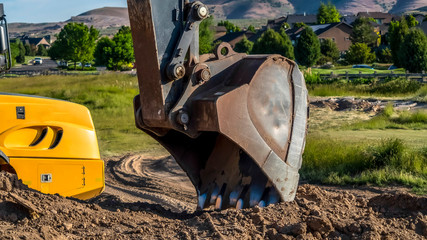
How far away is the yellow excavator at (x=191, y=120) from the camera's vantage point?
605cm

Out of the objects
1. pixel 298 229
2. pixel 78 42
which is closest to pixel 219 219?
pixel 298 229

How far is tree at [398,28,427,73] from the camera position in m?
48.5

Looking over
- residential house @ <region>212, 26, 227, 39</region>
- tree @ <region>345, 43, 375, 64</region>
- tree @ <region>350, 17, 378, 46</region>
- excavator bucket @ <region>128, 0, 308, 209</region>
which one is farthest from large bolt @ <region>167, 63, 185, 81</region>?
residential house @ <region>212, 26, 227, 39</region>

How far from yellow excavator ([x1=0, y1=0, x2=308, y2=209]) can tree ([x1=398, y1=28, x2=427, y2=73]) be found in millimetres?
44713

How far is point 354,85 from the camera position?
1364 inches

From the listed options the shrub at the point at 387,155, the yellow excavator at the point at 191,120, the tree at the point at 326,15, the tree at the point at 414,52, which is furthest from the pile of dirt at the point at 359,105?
the tree at the point at 326,15

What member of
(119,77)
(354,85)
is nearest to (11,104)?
(119,77)

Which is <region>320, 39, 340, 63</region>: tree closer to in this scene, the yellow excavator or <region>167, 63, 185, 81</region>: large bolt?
the yellow excavator

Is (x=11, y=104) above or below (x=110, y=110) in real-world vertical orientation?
above

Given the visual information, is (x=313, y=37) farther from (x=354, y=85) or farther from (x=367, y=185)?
(x=367, y=185)

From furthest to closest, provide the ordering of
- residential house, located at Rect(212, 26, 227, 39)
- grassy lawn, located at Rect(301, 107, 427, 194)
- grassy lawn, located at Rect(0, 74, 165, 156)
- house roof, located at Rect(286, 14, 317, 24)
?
house roof, located at Rect(286, 14, 317, 24)
residential house, located at Rect(212, 26, 227, 39)
grassy lawn, located at Rect(0, 74, 165, 156)
grassy lawn, located at Rect(301, 107, 427, 194)

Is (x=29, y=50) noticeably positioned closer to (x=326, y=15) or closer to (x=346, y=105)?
(x=326, y=15)

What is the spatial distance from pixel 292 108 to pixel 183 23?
150 cm

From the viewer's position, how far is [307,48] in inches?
2458
